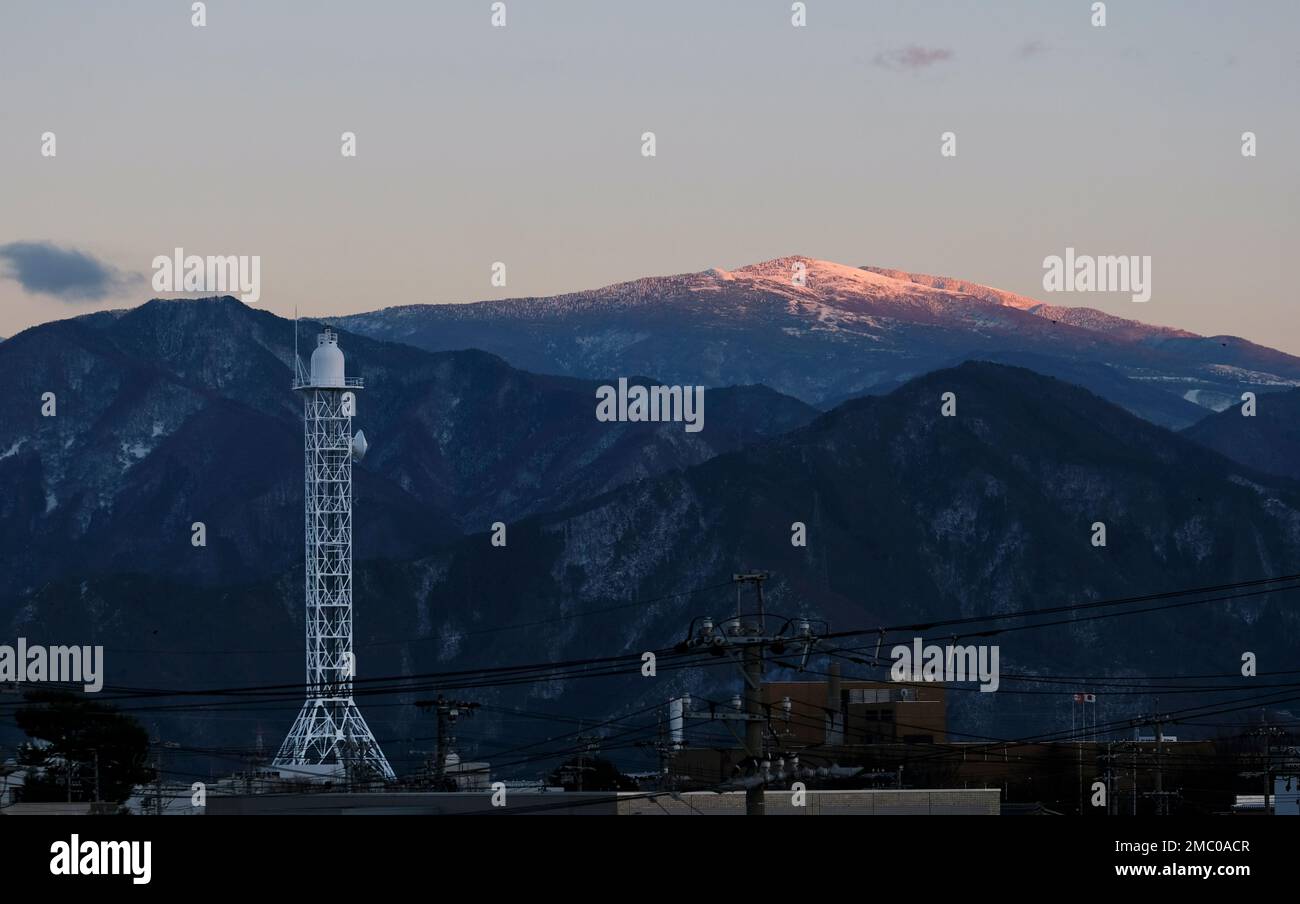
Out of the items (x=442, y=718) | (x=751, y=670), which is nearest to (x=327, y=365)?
(x=442, y=718)

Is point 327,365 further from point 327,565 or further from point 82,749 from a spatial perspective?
point 82,749

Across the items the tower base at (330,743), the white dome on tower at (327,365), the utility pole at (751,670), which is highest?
the white dome on tower at (327,365)

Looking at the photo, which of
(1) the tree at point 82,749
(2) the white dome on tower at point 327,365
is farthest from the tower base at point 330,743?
(2) the white dome on tower at point 327,365

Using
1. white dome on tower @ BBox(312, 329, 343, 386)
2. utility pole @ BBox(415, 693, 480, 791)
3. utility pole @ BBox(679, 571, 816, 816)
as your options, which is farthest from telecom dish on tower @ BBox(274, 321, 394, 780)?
utility pole @ BBox(679, 571, 816, 816)

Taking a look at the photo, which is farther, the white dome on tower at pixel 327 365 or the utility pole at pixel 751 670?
the white dome on tower at pixel 327 365

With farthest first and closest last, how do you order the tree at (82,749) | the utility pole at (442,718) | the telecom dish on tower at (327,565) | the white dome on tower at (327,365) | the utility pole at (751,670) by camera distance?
the telecom dish on tower at (327,565) → the white dome on tower at (327,365) → the tree at (82,749) → the utility pole at (442,718) → the utility pole at (751,670)

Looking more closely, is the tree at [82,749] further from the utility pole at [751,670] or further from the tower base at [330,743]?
the utility pole at [751,670]
